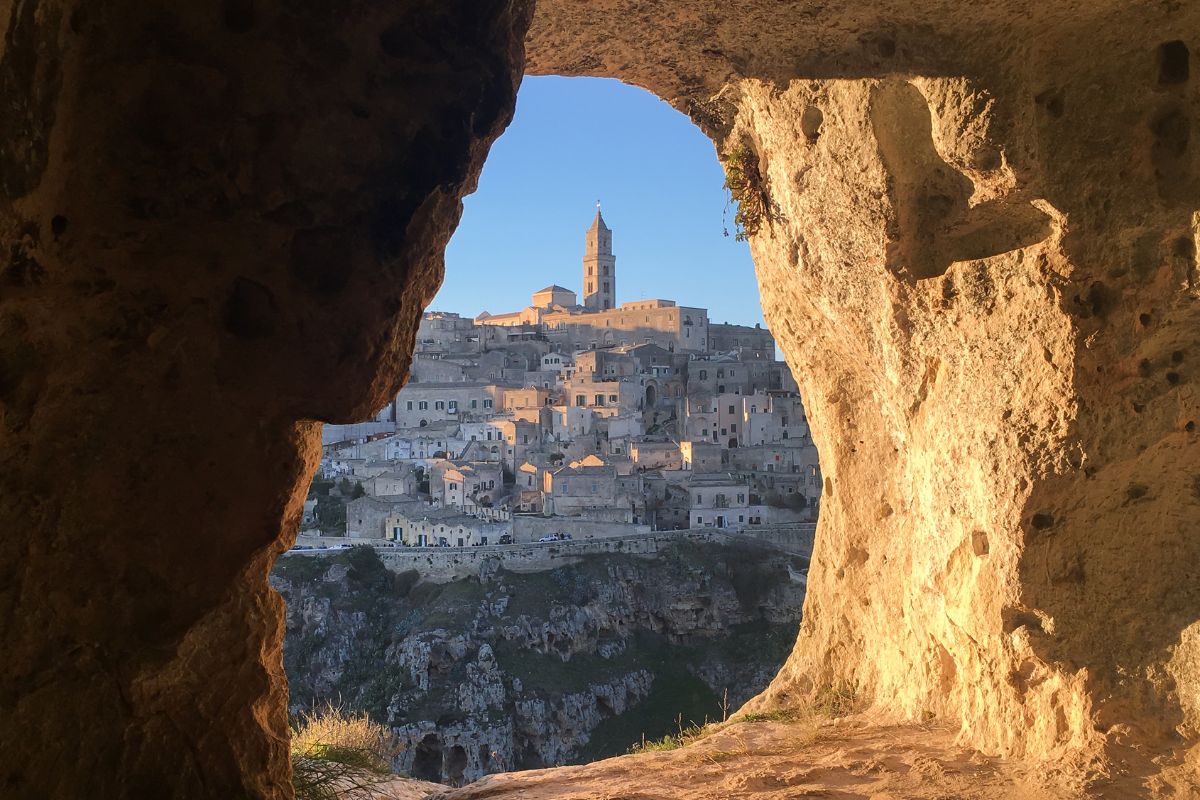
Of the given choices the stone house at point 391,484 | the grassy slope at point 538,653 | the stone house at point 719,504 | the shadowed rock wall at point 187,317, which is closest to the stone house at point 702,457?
the stone house at point 719,504

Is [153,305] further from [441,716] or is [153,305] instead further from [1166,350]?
[441,716]

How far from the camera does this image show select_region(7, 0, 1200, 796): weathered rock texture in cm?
264

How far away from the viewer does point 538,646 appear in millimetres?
36469

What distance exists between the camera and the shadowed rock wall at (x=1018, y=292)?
4152 millimetres

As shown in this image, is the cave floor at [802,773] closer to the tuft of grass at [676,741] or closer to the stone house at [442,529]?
the tuft of grass at [676,741]

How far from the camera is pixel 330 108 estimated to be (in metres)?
3.01

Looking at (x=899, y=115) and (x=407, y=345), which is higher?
(x=899, y=115)

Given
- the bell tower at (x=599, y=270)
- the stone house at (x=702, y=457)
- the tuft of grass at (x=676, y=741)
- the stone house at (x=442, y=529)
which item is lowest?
the tuft of grass at (x=676, y=741)

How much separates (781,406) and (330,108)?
49133 millimetres

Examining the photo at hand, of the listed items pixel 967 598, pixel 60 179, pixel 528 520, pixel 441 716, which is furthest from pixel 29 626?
pixel 528 520

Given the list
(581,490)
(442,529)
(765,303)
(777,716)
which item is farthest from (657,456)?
(777,716)

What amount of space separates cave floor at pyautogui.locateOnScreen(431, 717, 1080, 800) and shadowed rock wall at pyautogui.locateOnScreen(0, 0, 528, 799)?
2205mm

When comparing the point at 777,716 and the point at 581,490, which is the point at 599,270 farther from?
the point at 777,716

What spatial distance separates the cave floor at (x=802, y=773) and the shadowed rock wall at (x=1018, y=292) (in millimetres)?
262
